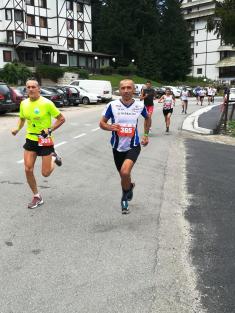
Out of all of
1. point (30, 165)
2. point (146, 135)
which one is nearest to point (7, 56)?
point (30, 165)

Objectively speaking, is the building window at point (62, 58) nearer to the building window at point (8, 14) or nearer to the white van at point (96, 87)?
the building window at point (8, 14)

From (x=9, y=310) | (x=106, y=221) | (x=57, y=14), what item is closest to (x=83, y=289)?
Answer: (x=9, y=310)

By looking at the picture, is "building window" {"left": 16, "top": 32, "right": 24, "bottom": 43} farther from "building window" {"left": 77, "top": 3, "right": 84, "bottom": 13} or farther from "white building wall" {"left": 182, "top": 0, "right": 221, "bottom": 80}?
→ "white building wall" {"left": 182, "top": 0, "right": 221, "bottom": 80}

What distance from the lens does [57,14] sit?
212 feet

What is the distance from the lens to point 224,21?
17375 mm

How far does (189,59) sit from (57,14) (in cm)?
2778

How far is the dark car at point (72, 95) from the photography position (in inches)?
1286

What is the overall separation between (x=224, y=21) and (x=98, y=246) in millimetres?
14912

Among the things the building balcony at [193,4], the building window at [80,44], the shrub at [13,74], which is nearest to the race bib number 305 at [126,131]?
the shrub at [13,74]

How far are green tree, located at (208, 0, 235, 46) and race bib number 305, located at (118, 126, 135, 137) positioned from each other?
12.8 meters

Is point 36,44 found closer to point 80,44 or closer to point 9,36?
point 9,36

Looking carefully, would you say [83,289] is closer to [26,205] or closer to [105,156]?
[26,205]

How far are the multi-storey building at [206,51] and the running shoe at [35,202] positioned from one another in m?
78.3

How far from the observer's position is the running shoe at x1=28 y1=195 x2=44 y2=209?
620 centimetres
